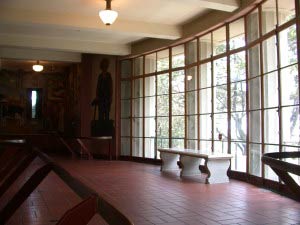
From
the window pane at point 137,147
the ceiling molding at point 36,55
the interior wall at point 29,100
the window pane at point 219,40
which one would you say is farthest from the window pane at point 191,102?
the interior wall at point 29,100

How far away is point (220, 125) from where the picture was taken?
23.5ft

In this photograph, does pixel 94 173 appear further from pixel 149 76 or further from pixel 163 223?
pixel 163 223

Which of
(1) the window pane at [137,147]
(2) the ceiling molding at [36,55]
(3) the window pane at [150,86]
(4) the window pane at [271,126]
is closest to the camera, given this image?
(4) the window pane at [271,126]

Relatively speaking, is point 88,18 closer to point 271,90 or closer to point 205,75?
point 205,75

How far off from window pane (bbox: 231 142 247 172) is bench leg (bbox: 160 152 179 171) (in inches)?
56.4

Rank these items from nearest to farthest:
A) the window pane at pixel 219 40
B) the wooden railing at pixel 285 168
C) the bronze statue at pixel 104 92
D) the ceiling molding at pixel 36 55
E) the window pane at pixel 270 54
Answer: the wooden railing at pixel 285 168, the window pane at pixel 270 54, the window pane at pixel 219 40, the bronze statue at pixel 104 92, the ceiling molding at pixel 36 55

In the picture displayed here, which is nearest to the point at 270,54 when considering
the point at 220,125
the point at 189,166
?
the point at 220,125

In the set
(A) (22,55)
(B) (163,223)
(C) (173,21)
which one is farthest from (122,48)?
(B) (163,223)

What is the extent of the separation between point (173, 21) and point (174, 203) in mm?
4441

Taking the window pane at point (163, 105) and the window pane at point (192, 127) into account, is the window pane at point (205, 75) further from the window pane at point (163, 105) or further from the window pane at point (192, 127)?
the window pane at point (163, 105)

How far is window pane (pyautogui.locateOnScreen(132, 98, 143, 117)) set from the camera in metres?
9.75

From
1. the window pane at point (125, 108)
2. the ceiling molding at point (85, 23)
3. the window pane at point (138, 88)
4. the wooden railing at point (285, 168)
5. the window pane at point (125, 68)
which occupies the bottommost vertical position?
the wooden railing at point (285, 168)

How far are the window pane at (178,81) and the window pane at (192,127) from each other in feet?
2.62

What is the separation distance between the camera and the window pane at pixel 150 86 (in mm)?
9445
